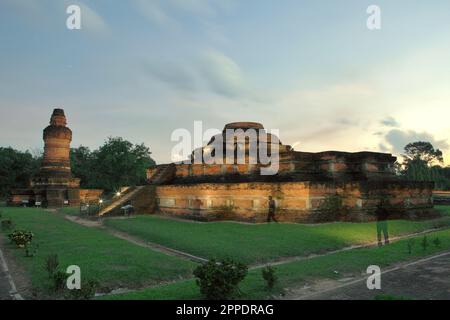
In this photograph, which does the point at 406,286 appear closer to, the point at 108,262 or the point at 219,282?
the point at 219,282

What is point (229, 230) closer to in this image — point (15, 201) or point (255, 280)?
point (255, 280)

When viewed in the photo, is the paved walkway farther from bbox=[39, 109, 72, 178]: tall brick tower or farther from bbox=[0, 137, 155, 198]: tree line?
bbox=[0, 137, 155, 198]: tree line

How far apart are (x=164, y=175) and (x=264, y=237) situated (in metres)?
15.4

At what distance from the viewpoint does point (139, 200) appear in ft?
81.3

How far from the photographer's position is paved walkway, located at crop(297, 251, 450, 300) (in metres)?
6.66

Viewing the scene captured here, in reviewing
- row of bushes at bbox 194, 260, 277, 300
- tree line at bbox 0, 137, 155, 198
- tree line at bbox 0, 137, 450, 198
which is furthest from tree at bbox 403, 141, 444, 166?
row of bushes at bbox 194, 260, 277, 300

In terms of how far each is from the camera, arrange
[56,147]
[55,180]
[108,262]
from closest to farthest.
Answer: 1. [108,262]
2. [55,180]
3. [56,147]

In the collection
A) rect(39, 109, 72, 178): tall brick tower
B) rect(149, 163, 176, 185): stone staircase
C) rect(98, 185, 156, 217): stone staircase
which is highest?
rect(39, 109, 72, 178): tall brick tower

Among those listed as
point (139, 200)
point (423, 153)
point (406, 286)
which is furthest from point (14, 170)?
point (423, 153)

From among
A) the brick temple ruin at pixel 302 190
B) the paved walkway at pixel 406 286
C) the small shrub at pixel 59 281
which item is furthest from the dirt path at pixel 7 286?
the brick temple ruin at pixel 302 190

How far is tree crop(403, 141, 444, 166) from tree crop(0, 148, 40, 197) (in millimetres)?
78653

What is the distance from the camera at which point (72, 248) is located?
11.4 meters

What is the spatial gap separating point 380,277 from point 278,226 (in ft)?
27.7
